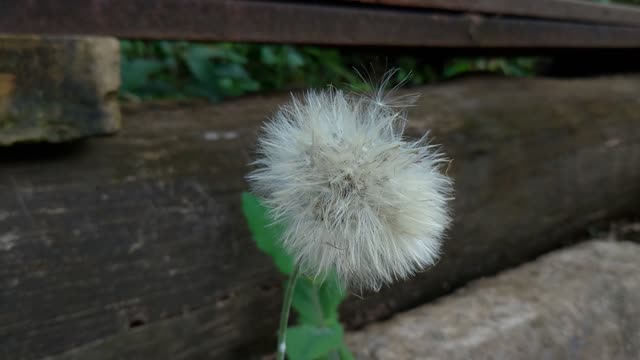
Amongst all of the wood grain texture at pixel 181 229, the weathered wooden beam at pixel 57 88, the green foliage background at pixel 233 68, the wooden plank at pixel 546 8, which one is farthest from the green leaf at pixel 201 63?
the weathered wooden beam at pixel 57 88

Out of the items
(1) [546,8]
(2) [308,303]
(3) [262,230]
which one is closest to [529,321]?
(2) [308,303]

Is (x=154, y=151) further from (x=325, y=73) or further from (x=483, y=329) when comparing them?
(x=325, y=73)

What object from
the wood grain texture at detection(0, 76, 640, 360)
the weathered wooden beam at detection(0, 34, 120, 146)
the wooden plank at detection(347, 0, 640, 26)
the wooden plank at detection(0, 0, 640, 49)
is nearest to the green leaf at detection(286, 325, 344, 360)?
the wood grain texture at detection(0, 76, 640, 360)

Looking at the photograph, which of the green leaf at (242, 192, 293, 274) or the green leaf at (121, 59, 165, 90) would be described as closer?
the green leaf at (242, 192, 293, 274)

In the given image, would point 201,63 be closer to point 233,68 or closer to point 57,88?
point 233,68

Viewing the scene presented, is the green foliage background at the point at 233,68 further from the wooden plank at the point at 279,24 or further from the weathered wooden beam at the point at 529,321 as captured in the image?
the weathered wooden beam at the point at 529,321

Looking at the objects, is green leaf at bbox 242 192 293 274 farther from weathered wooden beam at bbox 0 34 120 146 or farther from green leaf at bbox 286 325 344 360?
weathered wooden beam at bbox 0 34 120 146
